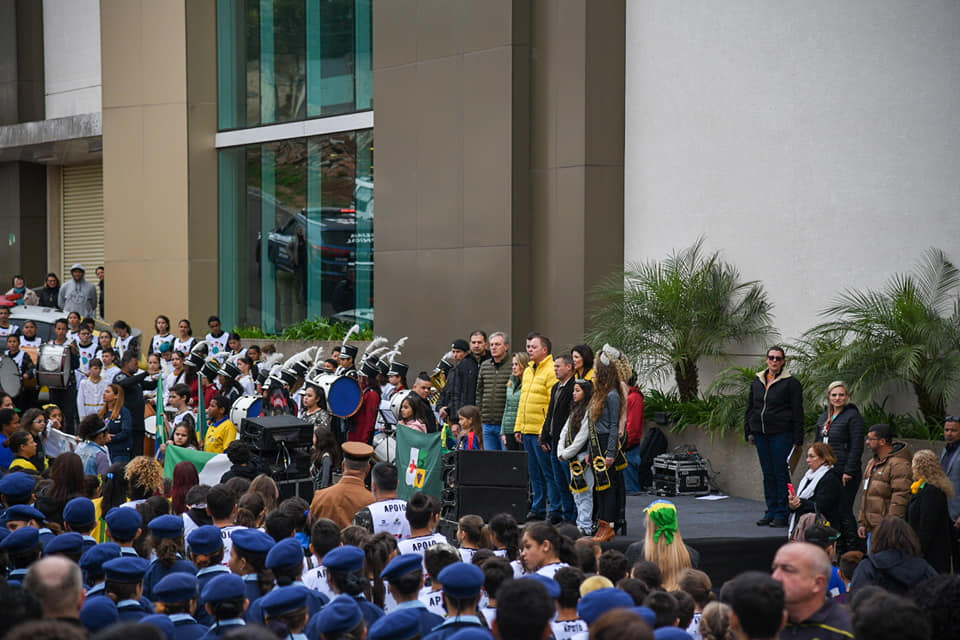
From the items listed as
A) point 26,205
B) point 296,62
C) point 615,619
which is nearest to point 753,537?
point 615,619

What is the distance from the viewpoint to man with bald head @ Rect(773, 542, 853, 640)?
4.65 meters

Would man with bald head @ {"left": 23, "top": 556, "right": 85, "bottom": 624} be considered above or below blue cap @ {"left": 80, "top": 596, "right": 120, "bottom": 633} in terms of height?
above

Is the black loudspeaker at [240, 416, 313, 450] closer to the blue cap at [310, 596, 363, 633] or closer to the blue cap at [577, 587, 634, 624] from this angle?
the blue cap at [310, 596, 363, 633]

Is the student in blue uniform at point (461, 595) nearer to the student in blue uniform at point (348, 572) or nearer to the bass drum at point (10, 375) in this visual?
the student in blue uniform at point (348, 572)

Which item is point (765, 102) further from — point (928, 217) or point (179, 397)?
point (179, 397)

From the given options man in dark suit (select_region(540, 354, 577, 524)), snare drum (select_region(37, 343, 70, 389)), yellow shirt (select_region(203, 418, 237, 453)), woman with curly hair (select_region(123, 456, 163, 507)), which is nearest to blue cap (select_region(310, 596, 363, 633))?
woman with curly hair (select_region(123, 456, 163, 507))

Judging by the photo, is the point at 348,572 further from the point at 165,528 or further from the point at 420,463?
the point at 420,463

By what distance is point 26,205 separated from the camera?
31344 millimetres

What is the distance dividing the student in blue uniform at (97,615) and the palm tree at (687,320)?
10640 millimetres

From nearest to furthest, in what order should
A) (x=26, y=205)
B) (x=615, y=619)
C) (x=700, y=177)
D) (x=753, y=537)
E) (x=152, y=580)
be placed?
1. (x=615, y=619)
2. (x=152, y=580)
3. (x=753, y=537)
4. (x=700, y=177)
5. (x=26, y=205)

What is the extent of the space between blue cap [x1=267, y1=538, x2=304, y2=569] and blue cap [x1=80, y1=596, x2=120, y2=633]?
37.5 inches

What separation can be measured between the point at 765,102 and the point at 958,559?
7321mm

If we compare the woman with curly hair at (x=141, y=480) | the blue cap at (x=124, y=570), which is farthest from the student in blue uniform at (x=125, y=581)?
the woman with curly hair at (x=141, y=480)

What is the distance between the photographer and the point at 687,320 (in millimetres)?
15188
